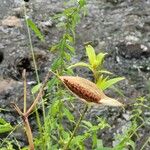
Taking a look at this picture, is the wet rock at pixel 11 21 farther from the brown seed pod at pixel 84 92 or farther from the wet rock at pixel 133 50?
the brown seed pod at pixel 84 92

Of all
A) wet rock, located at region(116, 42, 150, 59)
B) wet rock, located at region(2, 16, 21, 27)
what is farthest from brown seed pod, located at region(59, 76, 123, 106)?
wet rock, located at region(2, 16, 21, 27)

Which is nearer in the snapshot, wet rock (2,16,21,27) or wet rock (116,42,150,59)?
wet rock (116,42,150,59)

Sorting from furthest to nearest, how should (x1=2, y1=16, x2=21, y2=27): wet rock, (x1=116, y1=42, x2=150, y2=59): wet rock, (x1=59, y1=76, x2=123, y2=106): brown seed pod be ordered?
(x1=2, y1=16, x2=21, y2=27): wet rock < (x1=116, y1=42, x2=150, y2=59): wet rock < (x1=59, y1=76, x2=123, y2=106): brown seed pod

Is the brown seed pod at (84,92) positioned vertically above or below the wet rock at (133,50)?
above

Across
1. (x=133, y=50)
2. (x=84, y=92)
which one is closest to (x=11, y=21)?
(x=133, y=50)

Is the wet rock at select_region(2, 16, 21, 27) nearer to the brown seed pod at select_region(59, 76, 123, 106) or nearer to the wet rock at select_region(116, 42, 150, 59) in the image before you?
the wet rock at select_region(116, 42, 150, 59)

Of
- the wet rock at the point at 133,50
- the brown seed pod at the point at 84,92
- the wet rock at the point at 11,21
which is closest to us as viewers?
the brown seed pod at the point at 84,92

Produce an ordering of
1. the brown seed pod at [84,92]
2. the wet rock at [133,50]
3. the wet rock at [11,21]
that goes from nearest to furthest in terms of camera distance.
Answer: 1. the brown seed pod at [84,92]
2. the wet rock at [133,50]
3. the wet rock at [11,21]

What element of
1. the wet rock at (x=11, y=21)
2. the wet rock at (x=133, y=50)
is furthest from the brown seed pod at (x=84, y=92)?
the wet rock at (x=11, y=21)

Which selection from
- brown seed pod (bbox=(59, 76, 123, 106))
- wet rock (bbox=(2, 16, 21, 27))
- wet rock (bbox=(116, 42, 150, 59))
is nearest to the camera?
brown seed pod (bbox=(59, 76, 123, 106))
